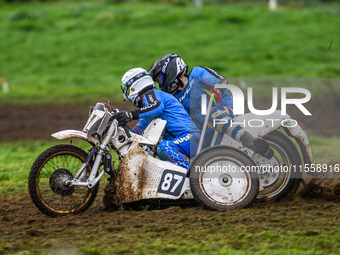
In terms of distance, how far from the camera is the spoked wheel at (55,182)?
7.25 meters

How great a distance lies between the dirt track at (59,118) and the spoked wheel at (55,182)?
7417 millimetres

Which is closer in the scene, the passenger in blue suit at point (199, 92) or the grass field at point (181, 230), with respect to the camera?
the grass field at point (181, 230)

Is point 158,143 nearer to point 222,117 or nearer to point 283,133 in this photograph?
point 222,117

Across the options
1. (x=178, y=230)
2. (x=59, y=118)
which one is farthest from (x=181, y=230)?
(x=59, y=118)

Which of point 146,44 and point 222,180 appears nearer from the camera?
point 222,180

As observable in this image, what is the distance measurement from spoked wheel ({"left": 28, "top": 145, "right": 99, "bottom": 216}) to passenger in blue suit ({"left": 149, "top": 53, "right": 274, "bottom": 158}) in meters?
1.66

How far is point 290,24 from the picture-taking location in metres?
30.1

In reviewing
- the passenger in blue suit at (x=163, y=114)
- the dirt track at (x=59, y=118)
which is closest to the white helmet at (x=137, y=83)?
the passenger in blue suit at (x=163, y=114)

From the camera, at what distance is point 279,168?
799 cm

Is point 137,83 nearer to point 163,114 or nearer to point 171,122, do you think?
point 163,114

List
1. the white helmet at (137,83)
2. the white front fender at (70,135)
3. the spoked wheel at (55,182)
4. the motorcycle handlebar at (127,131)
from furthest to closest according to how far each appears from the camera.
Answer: the white helmet at (137,83), the motorcycle handlebar at (127,131), the white front fender at (70,135), the spoked wheel at (55,182)

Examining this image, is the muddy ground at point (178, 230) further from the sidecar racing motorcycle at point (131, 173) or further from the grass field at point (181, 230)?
the sidecar racing motorcycle at point (131, 173)

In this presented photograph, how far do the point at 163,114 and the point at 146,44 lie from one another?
2097 centimetres

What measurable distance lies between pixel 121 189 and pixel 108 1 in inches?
1297
